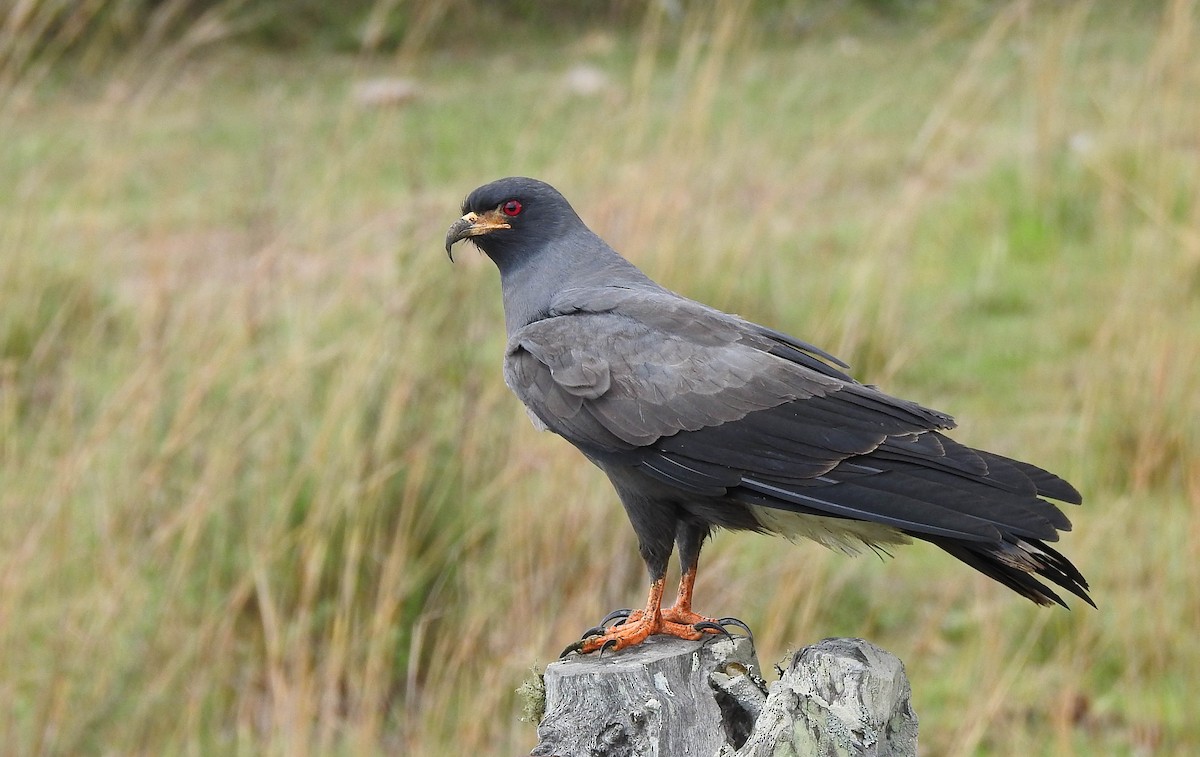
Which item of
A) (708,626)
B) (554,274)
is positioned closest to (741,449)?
(708,626)

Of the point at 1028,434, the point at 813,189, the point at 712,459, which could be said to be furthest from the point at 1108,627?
the point at 813,189

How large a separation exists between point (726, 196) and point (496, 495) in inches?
Answer: 83.0

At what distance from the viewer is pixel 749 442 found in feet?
8.60

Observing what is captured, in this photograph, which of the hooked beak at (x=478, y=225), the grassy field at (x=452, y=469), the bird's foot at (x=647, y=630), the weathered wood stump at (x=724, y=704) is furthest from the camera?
the grassy field at (x=452, y=469)

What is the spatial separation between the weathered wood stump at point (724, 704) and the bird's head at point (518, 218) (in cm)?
107

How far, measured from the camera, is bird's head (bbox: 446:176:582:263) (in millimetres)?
3279

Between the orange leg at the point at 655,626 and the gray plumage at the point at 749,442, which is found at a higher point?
the gray plumage at the point at 749,442

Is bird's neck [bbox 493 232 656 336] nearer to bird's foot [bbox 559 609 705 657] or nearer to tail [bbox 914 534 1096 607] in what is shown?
bird's foot [bbox 559 609 705 657]

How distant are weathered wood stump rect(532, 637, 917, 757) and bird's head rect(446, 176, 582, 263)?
1.07 meters

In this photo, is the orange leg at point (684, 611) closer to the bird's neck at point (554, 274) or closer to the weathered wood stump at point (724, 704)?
the weathered wood stump at point (724, 704)

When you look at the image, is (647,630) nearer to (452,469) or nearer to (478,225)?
(478,225)

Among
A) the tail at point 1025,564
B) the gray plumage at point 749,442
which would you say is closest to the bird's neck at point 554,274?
the gray plumage at point 749,442

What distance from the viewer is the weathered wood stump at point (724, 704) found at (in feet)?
6.39

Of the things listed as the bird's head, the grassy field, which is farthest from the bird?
the grassy field
